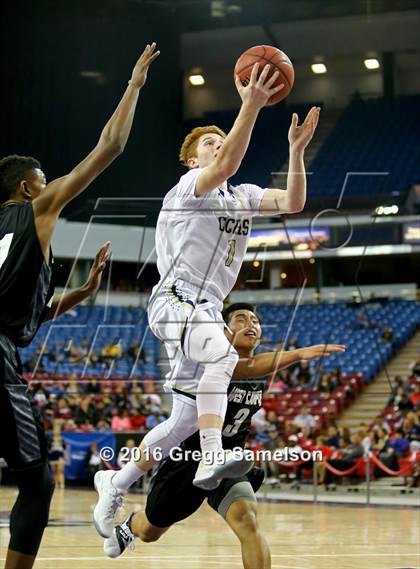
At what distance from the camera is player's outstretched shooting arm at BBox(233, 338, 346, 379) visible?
6.20m

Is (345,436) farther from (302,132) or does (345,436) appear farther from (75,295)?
(75,295)

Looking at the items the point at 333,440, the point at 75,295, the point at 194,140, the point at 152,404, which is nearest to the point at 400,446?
the point at 333,440

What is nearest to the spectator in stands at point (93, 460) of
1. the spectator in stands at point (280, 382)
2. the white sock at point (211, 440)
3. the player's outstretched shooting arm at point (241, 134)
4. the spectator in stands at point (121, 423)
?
the spectator in stands at point (121, 423)

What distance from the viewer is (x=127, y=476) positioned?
6.38m

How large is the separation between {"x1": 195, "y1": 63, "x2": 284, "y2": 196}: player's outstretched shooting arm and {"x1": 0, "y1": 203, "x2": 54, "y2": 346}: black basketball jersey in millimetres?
1199

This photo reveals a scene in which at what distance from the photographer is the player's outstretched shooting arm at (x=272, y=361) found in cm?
620

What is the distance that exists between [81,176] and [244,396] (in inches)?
90.4

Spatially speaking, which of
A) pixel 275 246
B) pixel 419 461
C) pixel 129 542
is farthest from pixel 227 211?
pixel 275 246

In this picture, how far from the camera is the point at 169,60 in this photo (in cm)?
3177

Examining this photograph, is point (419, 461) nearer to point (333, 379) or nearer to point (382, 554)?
point (333, 379)

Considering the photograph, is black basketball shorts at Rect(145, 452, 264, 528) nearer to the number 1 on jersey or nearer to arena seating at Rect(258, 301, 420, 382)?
the number 1 on jersey

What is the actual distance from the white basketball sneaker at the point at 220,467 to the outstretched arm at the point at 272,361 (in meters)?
0.82

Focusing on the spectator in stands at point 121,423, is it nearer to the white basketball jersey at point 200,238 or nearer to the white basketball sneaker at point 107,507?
the white basketball sneaker at point 107,507

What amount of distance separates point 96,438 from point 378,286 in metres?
15.4
